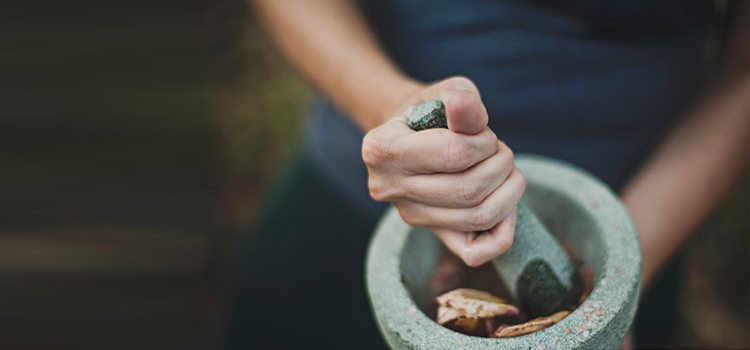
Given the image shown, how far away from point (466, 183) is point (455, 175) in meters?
0.02

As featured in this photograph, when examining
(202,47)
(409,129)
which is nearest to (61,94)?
(202,47)

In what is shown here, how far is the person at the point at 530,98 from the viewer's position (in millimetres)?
1182

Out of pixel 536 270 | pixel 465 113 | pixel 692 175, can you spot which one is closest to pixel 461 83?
pixel 465 113

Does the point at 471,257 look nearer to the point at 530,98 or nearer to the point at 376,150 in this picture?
the point at 376,150

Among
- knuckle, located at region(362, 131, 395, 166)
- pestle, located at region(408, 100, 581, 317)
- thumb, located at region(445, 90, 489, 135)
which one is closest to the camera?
thumb, located at region(445, 90, 489, 135)

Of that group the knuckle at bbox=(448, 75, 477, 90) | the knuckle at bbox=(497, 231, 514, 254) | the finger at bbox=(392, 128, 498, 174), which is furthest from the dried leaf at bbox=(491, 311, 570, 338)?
the knuckle at bbox=(448, 75, 477, 90)

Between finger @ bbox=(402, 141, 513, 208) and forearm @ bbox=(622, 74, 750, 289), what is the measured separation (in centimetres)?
57

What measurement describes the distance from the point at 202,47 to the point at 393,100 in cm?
93

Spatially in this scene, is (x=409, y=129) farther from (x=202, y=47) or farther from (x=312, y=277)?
(x=202, y=47)

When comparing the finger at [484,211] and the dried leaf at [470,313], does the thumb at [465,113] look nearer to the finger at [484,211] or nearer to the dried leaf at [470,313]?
the finger at [484,211]

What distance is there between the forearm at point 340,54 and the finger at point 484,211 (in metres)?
0.31

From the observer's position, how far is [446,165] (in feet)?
2.42

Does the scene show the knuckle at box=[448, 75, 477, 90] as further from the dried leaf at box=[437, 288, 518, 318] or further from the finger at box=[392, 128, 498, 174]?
the dried leaf at box=[437, 288, 518, 318]

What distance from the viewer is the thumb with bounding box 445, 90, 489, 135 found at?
677 millimetres
